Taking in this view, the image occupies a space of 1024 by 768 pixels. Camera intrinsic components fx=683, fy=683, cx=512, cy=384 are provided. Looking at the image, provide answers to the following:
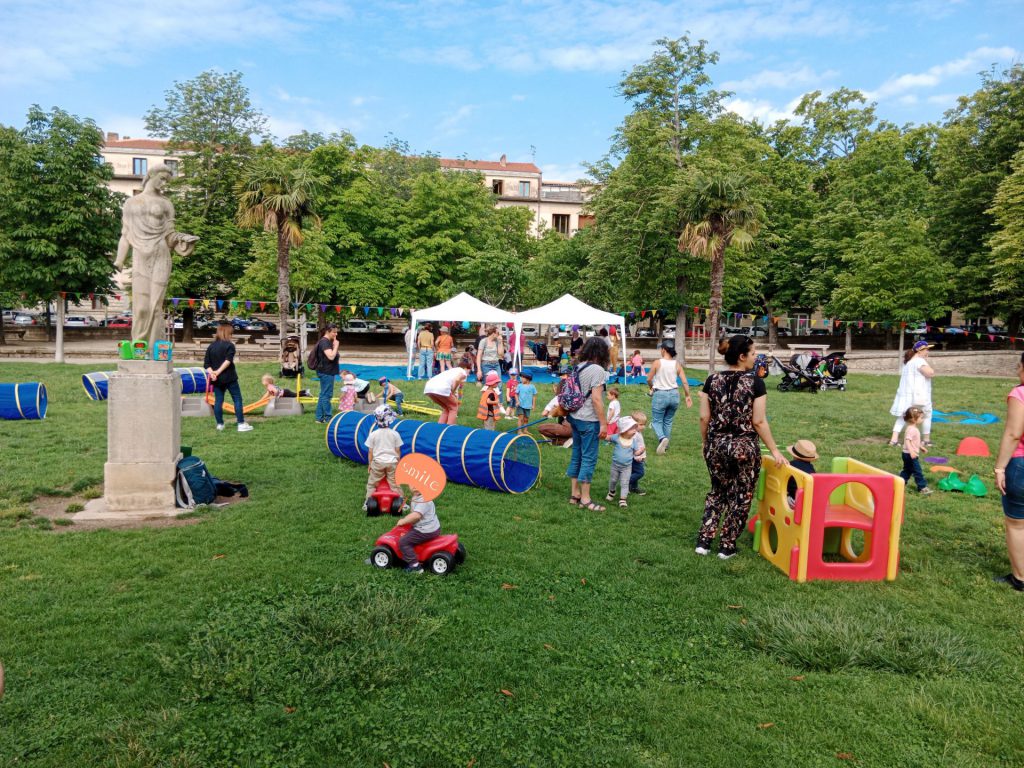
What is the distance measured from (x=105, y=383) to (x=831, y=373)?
20637mm

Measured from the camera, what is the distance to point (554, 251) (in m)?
33.5

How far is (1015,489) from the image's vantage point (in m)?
5.76

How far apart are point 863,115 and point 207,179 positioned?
1460 inches

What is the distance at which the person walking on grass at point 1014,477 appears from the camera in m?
5.68

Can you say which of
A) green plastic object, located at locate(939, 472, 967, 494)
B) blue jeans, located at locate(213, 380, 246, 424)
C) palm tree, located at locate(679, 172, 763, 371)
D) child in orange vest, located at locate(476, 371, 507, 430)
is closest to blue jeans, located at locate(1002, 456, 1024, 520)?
green plastic object, located at locate(939, 472, 967, 494)

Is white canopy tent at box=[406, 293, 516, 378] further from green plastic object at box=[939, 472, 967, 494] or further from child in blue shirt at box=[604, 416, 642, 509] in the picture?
green plastic object at box=[939, 472, 967, 494]

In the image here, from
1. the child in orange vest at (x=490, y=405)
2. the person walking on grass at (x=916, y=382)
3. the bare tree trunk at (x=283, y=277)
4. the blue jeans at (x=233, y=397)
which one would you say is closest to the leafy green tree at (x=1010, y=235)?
the person walking on grass at (x=916, y=382)

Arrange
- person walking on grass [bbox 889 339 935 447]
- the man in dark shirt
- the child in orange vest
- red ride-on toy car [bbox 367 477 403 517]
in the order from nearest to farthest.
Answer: red ride-on toy car [bbox 367 477 403 517]
person walking on grass [bbox 889 339 935 447]
the child in orange vest
the man in dark shirt

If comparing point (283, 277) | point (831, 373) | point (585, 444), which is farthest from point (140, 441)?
point (831, 373)

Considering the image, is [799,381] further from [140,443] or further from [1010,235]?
[140,443]

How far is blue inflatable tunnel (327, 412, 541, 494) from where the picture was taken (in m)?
8.73

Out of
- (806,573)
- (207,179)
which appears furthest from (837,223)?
(806,573)

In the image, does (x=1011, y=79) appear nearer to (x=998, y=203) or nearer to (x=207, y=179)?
(x=998, y=203)

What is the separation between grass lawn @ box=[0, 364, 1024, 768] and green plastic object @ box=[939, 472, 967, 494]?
1.75m
